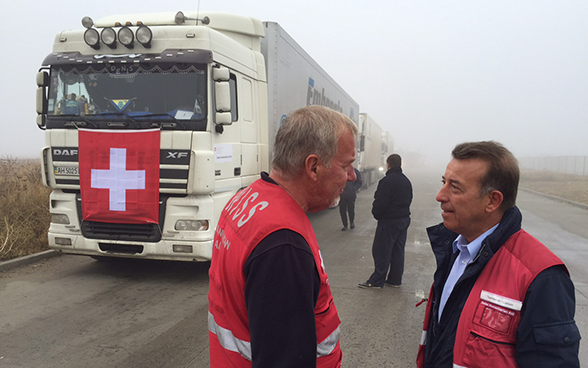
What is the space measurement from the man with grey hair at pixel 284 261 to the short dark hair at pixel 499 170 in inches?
27.8

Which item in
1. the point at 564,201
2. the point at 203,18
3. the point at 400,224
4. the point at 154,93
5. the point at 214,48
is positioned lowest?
the point at 564,201

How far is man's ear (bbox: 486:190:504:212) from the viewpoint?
191 cm

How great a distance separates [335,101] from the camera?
47.0ft

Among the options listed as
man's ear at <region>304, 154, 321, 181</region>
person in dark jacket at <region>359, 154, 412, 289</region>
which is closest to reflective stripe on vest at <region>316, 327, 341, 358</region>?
man's ear at <region>304, 154, 321, 181</region>

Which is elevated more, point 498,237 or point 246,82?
point 246,82

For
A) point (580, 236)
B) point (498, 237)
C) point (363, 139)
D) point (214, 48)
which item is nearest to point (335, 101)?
point (363, 139)

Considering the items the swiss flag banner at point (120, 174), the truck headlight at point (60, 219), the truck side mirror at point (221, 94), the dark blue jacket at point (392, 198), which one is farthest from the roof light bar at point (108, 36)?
the dark blue jacket at point (392, 198)

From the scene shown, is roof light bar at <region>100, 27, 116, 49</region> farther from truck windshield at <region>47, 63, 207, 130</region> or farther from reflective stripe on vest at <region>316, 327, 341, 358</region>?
reflective stripe on vest at <region>316, 327, 341, 358</region>

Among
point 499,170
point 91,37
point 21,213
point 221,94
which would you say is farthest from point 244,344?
point 21,213

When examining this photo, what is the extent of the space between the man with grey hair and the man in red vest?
623 millimetres

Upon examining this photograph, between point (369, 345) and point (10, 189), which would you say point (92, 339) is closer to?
point (369, 345)

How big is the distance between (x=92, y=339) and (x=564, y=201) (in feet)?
66.9

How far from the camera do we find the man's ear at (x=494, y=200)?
6.28 ft

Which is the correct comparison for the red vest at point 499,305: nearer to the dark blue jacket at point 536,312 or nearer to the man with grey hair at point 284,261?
the dark blue jacket at point 536,312
